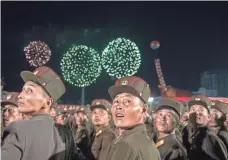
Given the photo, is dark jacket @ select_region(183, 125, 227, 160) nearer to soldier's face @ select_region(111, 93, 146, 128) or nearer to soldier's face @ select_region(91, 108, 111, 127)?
soldier's face @ select_region(91, 108, 111, 127)

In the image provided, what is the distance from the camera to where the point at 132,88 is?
3043 millimetres

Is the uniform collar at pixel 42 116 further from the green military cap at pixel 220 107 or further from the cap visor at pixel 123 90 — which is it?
the green military cap at pixel 220 107

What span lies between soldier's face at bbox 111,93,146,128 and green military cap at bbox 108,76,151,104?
0.05 metres

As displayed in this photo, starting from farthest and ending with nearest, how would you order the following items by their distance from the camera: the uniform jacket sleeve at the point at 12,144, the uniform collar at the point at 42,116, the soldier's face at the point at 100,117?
the soldier's face at the point at 100,117 → the uniform collar at the point at 42,116 → the uniform jacket sleeve at the point at 12,144

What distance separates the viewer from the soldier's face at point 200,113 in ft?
20.4

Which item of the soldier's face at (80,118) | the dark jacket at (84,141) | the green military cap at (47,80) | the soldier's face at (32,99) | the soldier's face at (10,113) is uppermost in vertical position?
the green military cap at (47,80)

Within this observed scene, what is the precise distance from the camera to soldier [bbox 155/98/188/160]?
4.39m

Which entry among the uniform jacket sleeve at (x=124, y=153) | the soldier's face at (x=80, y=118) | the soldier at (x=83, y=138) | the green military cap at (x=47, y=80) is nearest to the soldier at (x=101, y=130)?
the soldier at (x=83, y=138)

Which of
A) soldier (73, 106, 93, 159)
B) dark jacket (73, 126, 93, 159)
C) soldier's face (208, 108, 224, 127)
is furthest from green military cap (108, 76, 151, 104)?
dark jacket (73, 126, 93, 159)

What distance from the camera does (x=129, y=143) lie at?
2402 millimetres

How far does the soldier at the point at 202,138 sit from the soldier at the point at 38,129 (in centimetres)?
291

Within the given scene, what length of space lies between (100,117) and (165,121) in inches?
107

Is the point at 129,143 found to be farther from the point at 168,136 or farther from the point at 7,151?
the point at 168,136

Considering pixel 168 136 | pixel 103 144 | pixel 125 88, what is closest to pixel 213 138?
pixel 168 136
